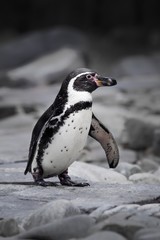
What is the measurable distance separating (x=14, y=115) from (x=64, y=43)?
501 cm

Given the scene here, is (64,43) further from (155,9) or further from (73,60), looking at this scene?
(155,9)

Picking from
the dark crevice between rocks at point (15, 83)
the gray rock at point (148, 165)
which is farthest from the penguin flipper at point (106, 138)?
the dark crevice between rocks at point (15, 83)

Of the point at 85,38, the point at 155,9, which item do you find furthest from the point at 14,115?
the point at 155,9

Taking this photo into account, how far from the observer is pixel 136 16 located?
17.1m

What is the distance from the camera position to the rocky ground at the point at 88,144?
13.8 feet

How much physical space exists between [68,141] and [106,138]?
0.46 m

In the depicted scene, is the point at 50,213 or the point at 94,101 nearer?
the point at 50,213

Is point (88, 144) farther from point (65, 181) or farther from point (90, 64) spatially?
point (90, 64)

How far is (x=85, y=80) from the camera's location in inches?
206

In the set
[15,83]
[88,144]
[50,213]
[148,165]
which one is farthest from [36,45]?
[50,213]

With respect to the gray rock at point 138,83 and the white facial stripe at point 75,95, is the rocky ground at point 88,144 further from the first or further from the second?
the white facial stripe at point 75,95

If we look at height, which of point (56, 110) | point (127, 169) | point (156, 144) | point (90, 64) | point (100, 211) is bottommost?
point (90, 64)

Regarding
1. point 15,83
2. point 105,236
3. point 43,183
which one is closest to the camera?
point 105,236

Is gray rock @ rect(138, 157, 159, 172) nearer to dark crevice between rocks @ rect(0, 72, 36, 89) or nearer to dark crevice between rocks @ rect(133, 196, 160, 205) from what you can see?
dark crevice between rocks @ rect(133, 196, 160, 205)
